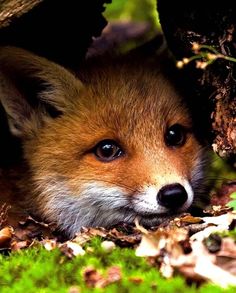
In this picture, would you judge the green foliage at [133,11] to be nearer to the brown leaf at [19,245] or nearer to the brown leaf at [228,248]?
the brown leaf at [19,245]

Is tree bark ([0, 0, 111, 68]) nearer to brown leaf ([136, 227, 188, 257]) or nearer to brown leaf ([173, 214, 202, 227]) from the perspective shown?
brown leaf ([173, 214, 202, 227])

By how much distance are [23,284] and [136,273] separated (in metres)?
0.73

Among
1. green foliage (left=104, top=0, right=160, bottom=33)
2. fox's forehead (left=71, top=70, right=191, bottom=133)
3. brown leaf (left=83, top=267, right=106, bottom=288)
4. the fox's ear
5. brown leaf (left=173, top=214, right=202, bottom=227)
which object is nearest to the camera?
brown leaf (left=83, top=267, right=106, bottom=288)

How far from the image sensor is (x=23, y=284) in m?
3.89

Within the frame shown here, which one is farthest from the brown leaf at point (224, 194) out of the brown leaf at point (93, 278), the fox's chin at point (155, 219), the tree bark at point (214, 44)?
the brown leaf at point (93, 278)

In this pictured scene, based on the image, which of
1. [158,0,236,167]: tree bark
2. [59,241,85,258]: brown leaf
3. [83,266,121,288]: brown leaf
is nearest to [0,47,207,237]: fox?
[158,0,236,167]: tree bark

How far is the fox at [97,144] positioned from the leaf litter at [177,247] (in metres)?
0.42

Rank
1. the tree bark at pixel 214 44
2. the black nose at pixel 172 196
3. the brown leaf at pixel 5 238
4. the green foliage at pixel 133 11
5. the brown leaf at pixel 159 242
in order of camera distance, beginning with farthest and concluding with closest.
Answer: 1. the green foliage at pixel 133 11
2. the tree bark at pixel 214 44
3. the black nose at pixel 172 196
4. the brown leaf at pixel 5 238
5. the brown leaf at pixel 159 242

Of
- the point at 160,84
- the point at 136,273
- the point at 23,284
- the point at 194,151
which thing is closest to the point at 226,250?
the point at 136,273

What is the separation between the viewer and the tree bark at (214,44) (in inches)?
206

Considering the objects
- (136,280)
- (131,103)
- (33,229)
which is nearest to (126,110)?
(131,103)

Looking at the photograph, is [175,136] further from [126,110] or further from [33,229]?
[33,229]

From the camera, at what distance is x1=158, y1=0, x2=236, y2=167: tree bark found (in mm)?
5239

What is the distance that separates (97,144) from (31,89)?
1011 millimetres
